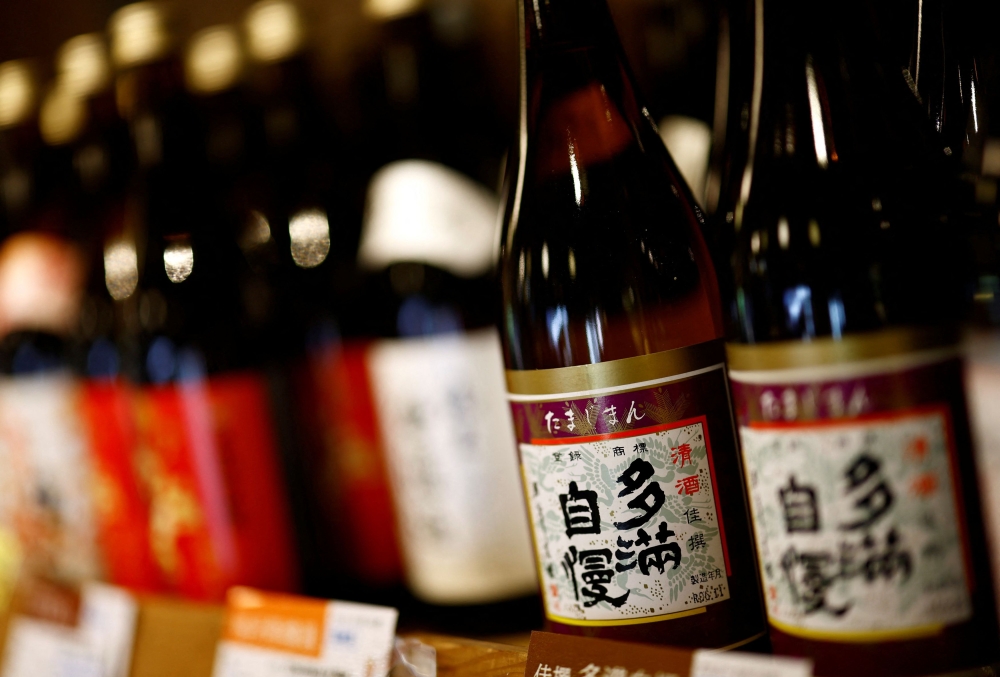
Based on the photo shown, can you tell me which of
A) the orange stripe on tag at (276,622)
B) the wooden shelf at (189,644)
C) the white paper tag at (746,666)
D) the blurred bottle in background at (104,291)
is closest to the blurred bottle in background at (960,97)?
the white paper tag at (746,666)

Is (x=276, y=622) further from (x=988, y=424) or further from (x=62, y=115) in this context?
(x=62, y=115)

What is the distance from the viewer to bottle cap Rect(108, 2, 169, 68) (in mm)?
927

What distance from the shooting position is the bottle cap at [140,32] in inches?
36.5

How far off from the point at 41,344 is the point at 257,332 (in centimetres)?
34

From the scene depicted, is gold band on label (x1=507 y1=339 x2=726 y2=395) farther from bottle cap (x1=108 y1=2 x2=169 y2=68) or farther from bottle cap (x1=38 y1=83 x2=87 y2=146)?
bottle cap (x1=38 y1=83 x2=87 y2=146)

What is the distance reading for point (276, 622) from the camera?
2.00 ft

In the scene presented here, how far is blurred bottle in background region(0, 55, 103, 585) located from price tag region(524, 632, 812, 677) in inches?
31.8

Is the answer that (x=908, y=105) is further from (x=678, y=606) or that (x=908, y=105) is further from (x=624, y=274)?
(x=678, y=606)

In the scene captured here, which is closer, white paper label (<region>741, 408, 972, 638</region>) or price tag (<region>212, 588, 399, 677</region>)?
white paper label (<region>741, 408, 972, 638</region>)

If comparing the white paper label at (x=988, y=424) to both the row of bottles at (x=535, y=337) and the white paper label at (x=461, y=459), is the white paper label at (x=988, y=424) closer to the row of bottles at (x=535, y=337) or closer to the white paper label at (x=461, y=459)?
the row of bottles at (x=535, y=337)

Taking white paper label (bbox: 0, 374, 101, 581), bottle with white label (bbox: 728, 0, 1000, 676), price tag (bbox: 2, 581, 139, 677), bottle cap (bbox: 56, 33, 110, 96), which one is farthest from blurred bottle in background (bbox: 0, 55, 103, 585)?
bottle with white label (bbox: 728, 0, 1000, 676)

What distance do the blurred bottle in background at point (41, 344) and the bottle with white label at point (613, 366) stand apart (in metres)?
0.73

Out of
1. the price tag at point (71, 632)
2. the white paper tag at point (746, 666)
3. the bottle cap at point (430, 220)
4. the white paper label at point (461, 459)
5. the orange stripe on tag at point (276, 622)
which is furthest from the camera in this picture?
the bottle cap at point (430, 220)

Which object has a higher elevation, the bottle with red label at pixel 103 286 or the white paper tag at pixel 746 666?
the bottle with red label at pixel 103 286
